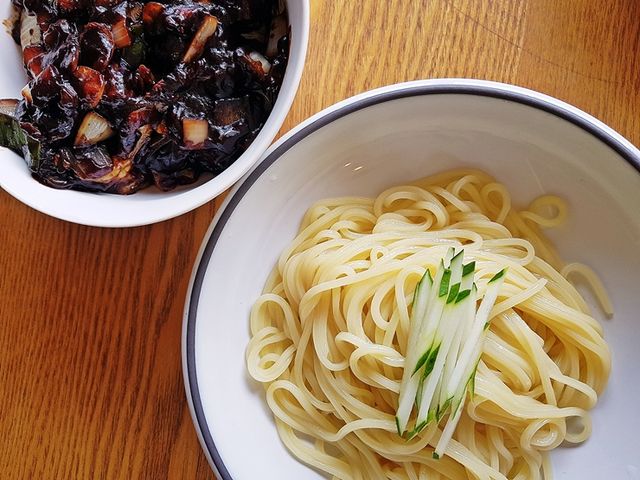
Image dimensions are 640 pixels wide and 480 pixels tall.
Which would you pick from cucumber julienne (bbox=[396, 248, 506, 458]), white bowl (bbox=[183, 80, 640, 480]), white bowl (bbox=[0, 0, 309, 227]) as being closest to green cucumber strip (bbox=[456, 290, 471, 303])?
cucumber julienne (bbox=[396, 248, 506, 458])

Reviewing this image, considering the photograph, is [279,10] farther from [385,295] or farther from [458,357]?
[458,357]

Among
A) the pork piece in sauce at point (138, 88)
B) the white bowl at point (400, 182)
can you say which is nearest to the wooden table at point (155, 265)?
the white bowl at point (400, 182)

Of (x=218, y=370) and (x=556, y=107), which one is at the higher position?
(x=556, y=107)

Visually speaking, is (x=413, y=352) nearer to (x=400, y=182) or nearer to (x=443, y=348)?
(x=443, y=348)

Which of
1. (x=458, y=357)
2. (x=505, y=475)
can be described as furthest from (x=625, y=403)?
(x=458, y=357)

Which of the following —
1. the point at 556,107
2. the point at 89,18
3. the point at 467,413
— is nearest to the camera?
the point at 89,18

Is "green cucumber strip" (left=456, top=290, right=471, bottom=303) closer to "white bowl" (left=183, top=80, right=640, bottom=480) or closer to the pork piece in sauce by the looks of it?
"white bowl" (left=183, top=80, right=640, bottom=480)

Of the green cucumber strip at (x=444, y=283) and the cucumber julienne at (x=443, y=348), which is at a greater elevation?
the green cucumber strip at (x=444, y=283)

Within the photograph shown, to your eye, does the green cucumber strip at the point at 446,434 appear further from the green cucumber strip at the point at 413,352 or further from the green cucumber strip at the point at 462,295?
the green cucumber strip at the point at 462,295
